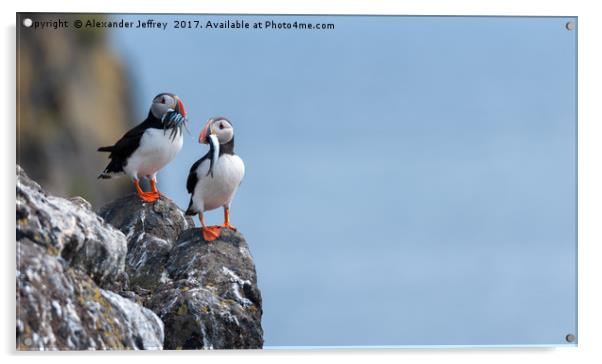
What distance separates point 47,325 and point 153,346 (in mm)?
1019

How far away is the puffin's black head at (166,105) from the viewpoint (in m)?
8.91

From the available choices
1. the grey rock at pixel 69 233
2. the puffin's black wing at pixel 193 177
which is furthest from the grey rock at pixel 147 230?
the grey rock at pixel 69 233

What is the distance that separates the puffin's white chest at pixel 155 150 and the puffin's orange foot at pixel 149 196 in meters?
0.23

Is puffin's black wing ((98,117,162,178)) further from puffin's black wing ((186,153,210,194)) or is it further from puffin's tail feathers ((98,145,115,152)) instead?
puffin's black wing ((186,153,210,194))

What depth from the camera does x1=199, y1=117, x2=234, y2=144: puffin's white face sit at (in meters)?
8.88

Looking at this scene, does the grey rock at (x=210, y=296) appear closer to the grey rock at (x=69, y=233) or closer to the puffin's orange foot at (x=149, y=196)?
the puffin's orange foot at (x=149, y=196)

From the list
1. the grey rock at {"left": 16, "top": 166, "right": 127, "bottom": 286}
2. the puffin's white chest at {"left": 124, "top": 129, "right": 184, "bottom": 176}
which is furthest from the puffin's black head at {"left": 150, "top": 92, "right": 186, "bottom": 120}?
the grey rock at {"left": 16, "top": 166, "right": 127, "bottom": 286}

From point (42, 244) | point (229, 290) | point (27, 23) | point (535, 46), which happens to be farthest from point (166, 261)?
point (535, 46)

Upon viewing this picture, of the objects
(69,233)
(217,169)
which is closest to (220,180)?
(217,169)

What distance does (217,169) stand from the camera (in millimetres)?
8867

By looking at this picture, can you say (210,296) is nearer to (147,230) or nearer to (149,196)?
(147,230)

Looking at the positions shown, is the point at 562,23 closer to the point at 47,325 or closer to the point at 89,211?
the point at 89,211

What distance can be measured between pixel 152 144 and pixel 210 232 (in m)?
0.93

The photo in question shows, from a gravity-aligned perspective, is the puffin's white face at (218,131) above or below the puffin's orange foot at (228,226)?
above
